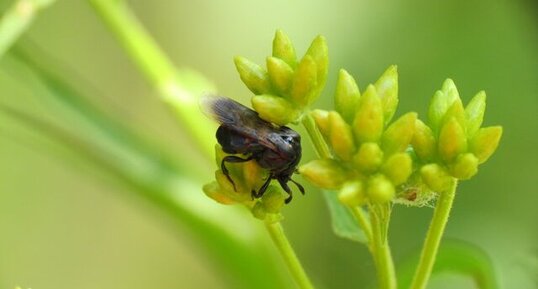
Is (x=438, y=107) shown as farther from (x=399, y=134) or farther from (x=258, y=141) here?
(x=258, y=141)

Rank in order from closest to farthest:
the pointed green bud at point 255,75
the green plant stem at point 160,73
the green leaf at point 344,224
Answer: the pointed green bud at point 255,75, the green leaf at point 344,224, the green plant stem at point 160,73

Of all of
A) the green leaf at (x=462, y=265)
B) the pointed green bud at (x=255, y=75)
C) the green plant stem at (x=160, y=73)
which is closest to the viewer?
the pointed green bud at (x=255, y=75)

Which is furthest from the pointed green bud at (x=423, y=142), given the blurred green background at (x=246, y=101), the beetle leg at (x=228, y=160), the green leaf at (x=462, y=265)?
the blurred green background at (x=246, y=101)

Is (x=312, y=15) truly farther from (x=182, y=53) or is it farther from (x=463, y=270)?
(x=463, y=270)

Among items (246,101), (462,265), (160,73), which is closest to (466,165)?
(462,265)

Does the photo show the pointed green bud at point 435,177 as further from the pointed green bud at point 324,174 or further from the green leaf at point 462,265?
the green leaf at point 462,265

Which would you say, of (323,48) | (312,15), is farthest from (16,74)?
(312,15)

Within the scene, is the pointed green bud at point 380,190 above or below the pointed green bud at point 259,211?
below
